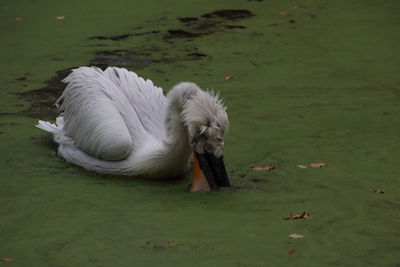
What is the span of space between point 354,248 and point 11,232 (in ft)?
6.33

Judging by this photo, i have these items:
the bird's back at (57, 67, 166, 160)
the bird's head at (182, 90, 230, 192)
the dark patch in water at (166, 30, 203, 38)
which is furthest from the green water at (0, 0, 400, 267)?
the bird's back at (57, 67, 166, 160)

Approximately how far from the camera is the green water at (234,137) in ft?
14.4

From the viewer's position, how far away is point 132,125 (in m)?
5.89

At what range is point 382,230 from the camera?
454 cm

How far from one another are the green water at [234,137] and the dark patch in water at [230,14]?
70mm

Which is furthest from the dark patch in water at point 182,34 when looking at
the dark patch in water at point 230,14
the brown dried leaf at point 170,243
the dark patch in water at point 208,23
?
the brown dried leaf at point 170,243

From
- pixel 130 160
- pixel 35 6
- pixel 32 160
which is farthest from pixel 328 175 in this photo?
pixel 35 6

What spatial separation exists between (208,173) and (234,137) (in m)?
1.41

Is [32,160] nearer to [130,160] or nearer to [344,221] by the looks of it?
[130,160]

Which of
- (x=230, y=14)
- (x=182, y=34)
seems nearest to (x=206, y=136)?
(x=182, y=34)

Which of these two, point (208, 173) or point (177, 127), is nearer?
point (208, 173)

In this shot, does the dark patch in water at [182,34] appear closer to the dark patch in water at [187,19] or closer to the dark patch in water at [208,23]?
the dark patch in water at [208,23]

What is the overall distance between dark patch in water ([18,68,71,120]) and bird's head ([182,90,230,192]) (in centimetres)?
238

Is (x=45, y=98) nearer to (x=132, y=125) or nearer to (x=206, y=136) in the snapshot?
(x=132, y=125)
